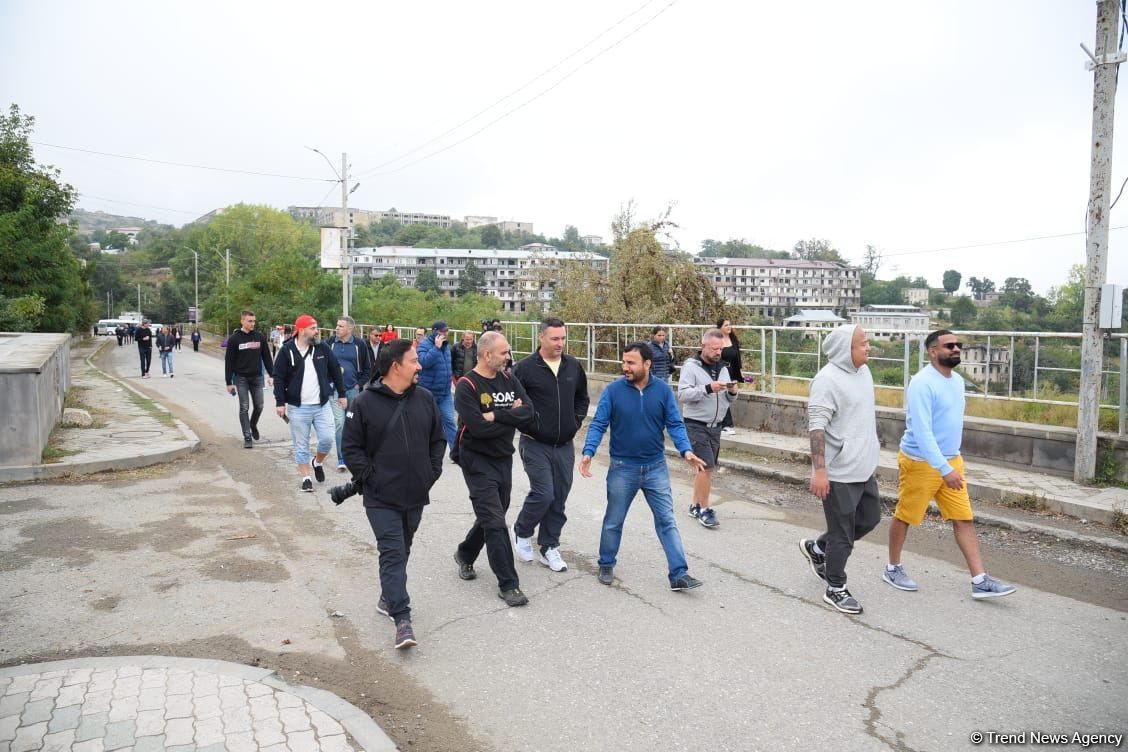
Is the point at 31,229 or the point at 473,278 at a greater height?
the point at 473,278

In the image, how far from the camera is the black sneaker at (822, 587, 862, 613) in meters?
5.35

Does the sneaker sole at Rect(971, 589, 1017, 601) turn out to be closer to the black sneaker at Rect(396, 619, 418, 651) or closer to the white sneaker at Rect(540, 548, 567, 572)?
the white sneaker at Rect(540, 548, 567, 572)

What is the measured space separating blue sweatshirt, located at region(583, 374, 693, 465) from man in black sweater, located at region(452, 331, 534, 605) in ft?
2.10

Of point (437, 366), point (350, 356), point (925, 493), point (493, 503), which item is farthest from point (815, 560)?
point (350, 356)

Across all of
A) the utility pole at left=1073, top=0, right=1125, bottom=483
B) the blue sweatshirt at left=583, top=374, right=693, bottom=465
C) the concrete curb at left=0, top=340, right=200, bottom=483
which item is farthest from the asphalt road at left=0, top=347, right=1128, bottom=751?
the utility pole at left=1073, top=0, right=1125, bottom=483

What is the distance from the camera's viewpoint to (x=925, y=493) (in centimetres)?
569

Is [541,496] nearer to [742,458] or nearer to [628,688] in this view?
[628,688]

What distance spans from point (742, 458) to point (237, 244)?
305 ft

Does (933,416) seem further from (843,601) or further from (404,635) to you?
(404,635)

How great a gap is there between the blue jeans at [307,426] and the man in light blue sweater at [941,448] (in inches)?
245

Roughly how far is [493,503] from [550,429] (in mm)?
816

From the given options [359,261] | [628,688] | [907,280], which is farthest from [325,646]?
[359,261]

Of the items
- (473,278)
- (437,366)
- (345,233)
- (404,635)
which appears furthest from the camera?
(473,278)

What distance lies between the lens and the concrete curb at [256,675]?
373 cm
